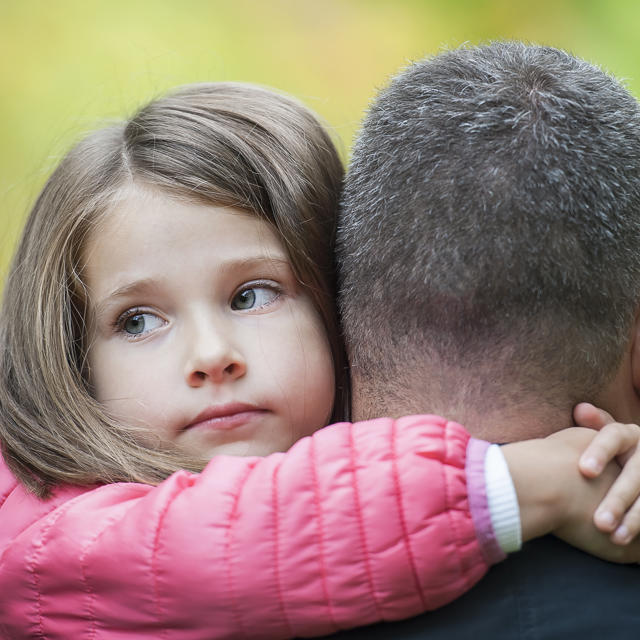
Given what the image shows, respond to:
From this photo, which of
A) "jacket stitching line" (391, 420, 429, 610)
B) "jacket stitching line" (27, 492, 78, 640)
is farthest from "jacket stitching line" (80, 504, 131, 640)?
"jacket stitching line" (391, 420, 429, 610)

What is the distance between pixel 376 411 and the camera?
5.51ft

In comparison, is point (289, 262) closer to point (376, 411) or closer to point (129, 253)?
point (129, 253)

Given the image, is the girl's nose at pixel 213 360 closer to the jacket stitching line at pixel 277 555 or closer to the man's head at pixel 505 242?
the man's head at pixel 505 242

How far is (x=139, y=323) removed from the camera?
2018mm

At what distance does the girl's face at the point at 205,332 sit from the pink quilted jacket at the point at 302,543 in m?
0.40

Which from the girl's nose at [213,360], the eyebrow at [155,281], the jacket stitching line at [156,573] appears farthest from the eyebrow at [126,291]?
the jacket stitching line at [156,573]

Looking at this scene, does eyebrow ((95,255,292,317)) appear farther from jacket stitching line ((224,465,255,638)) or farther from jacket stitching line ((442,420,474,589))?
jacket stitching line ((442,420,474,589))

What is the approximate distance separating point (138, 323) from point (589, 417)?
942 millimetres

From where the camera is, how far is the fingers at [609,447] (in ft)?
4.79

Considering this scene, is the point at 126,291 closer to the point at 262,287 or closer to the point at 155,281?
the point at 155,281

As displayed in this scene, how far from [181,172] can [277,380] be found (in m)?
0.47

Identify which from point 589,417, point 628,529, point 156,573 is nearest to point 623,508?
point 628,529

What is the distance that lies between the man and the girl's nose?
0.34 meters

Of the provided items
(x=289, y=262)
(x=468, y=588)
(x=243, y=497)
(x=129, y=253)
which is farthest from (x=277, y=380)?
(x=468, y=588)
